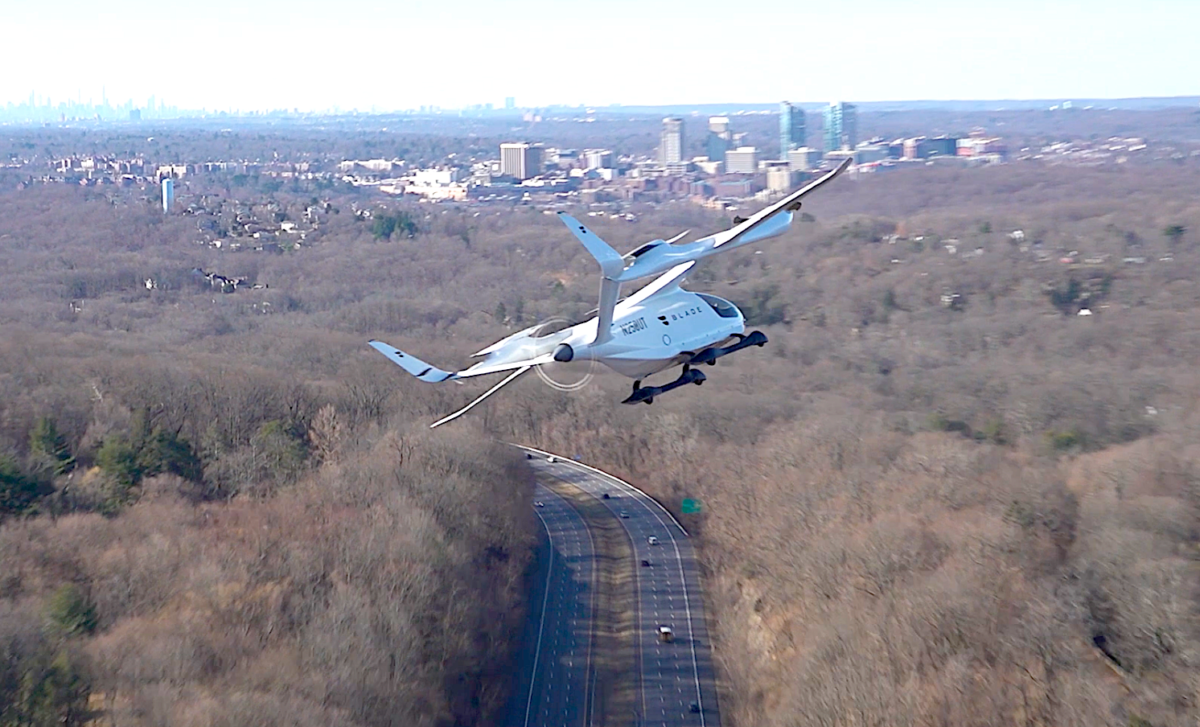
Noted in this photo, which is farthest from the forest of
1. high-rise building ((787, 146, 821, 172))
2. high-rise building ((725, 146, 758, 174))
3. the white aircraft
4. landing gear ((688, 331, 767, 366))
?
high-rise building ((725, 146, 758, 174))

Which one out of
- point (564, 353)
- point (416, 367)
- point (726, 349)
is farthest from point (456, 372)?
point (726, 349)

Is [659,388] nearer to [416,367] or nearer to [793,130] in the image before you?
[416,367]

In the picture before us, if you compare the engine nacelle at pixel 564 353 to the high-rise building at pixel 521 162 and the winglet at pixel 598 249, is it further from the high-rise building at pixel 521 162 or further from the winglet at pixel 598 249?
the high-rise building at pixel 521 162

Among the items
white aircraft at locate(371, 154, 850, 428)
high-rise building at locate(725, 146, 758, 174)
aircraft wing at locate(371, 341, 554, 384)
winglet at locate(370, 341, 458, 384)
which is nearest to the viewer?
white aircraft at locate(371, 154, 850, 428)

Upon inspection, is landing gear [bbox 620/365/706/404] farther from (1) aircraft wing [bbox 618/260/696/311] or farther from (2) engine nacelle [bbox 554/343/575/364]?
(2) engine nacelle [bbox 554/343/575/364]

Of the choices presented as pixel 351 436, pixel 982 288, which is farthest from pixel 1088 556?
pixel 982 288

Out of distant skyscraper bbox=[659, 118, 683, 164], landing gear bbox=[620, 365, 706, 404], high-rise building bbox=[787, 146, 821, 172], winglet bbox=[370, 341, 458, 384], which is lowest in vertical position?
landing gear bbox=[620, 365, 706, 404]

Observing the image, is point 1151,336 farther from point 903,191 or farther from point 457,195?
point 457,195
